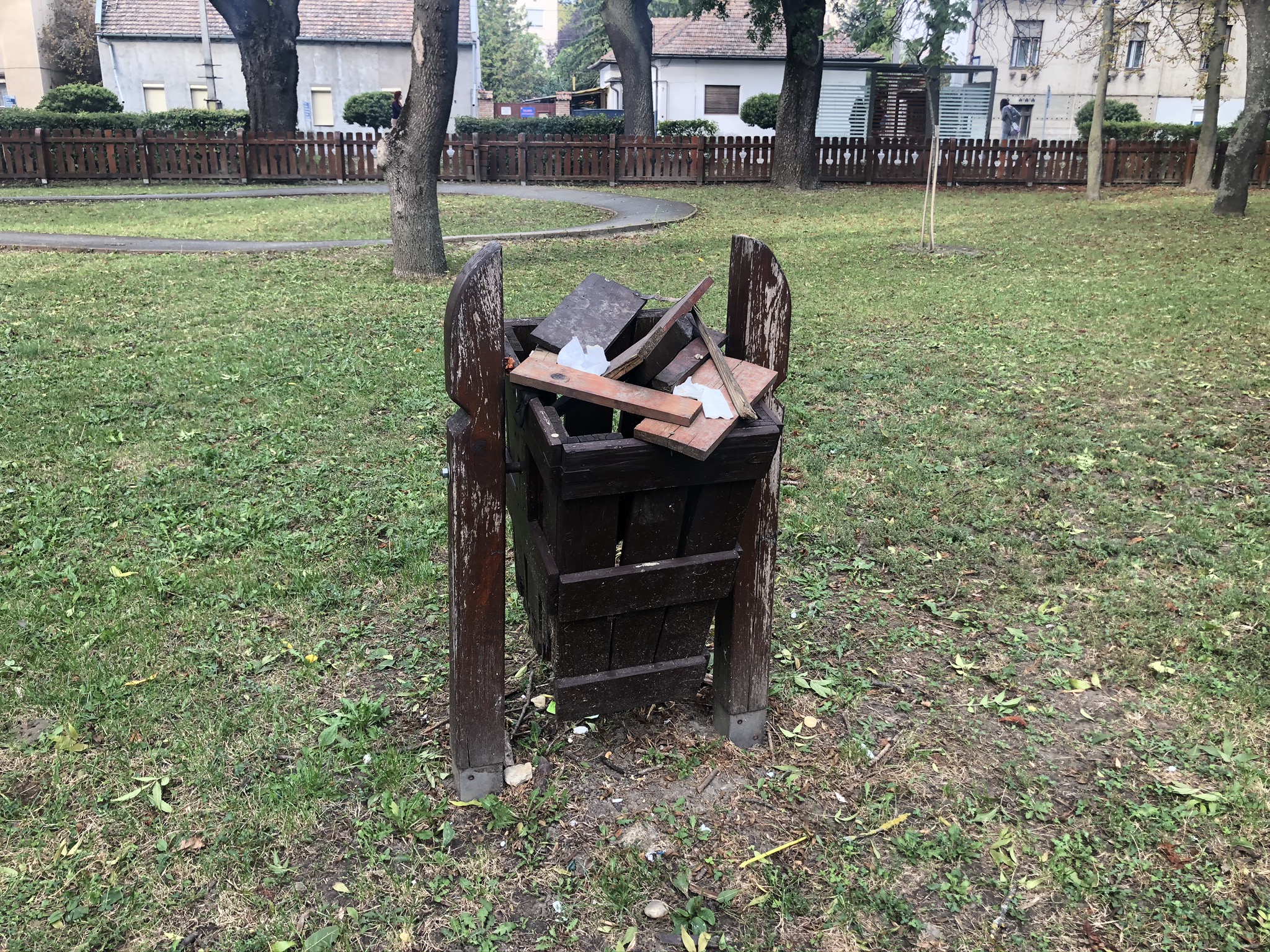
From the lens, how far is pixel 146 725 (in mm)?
3092

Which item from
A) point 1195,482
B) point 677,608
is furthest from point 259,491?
point 1195,482

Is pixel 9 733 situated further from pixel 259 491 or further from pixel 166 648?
pixel 259 491

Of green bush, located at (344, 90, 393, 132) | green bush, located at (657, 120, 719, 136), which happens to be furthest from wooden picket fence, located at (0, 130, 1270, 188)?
green bush, located at (657, 120, 719, 136)

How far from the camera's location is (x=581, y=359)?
258 centimetres

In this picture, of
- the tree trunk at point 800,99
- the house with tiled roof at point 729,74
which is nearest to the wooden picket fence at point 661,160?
the tree trunk at point 800,99

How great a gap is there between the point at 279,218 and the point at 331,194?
4221 mm

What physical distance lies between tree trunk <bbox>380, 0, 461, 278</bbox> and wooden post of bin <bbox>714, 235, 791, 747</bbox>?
26.5ft

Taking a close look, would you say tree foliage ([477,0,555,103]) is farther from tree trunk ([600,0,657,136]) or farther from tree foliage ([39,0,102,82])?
tree trunk ([600,0,657,136])

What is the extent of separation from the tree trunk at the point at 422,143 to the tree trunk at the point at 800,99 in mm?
12327

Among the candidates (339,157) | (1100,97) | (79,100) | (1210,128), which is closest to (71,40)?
(79,100)

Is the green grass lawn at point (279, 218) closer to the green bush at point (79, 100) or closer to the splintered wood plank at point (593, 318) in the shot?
the green bush at point (79, 100)

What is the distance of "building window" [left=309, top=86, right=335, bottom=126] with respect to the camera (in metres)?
38.7

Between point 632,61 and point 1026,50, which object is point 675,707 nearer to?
point 632,61

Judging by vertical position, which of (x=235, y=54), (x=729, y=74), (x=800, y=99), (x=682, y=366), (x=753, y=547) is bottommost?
(x=753, y=547)
